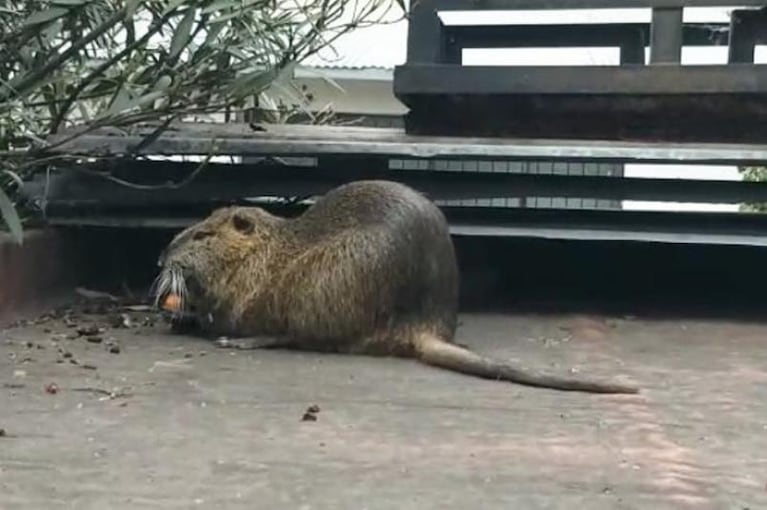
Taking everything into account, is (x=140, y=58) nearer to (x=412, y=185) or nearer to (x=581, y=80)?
(x=412, y=185)

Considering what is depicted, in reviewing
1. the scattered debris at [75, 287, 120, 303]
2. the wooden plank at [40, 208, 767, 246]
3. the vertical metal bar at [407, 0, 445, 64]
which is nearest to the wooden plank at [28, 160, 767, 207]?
the wooden plank at [40, 208, 767, 246]

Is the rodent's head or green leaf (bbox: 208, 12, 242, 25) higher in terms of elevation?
green leaf (bbox: 208, 12, 242, 25)

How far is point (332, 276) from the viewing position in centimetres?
439

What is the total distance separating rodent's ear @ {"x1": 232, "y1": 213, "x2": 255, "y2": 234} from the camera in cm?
468

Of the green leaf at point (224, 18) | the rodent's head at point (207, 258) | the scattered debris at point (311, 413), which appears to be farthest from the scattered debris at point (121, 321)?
the scattered debris at point (311, 413)

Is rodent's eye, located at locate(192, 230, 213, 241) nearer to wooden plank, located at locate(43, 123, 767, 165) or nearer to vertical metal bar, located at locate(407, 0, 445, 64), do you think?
wooden plank, located at locate(43, 123, 767, 165)

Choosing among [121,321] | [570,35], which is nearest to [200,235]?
[121,321]

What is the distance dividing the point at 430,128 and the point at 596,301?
1066mm

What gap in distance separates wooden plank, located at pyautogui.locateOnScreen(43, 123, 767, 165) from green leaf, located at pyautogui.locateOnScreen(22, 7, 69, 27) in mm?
1206

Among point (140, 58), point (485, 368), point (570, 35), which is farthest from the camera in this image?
point (570, 35)

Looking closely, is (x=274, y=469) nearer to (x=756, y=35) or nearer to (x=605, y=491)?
(x=605, y=491)

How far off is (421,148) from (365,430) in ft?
6.85

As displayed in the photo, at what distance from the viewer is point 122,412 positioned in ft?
10.6

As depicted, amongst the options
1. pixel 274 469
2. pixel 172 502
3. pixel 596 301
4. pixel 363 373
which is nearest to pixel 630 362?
pixel 363 373
